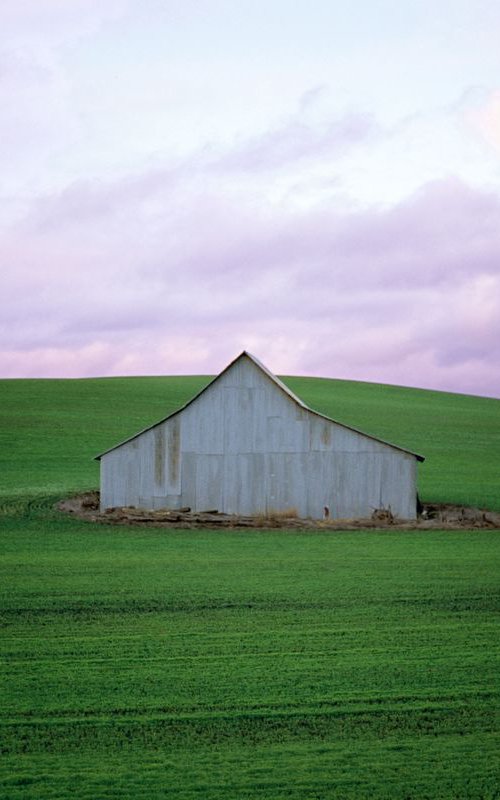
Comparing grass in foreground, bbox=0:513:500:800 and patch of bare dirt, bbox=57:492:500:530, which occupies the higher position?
patch of bare dirt, bbox=57:492:500:530

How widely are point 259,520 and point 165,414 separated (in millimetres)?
27935

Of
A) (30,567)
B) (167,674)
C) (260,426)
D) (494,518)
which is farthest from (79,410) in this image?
(167,674)

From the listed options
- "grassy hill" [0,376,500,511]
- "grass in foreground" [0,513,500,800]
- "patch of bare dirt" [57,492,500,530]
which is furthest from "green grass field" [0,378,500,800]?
"grassy hill" [0,376,500,511]

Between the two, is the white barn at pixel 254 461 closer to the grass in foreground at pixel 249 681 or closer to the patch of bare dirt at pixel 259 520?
the patch of bare dirt at pixel 259 520

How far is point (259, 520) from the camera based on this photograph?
94.1ft

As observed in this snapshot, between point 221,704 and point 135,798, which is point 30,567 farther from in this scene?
point 135,798

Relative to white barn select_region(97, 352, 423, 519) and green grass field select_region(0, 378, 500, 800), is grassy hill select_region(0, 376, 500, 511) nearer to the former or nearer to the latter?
white barn select_region(97, 352, 423, 519)

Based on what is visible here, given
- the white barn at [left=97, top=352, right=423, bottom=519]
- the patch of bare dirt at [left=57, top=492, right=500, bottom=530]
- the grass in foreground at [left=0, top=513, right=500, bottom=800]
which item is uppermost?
the white barn at [left=97, top=352, right=423, bottom=519]


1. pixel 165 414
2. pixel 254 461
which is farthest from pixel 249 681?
pixel 165 414

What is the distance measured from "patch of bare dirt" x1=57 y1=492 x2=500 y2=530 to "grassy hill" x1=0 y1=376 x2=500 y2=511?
3384 mm

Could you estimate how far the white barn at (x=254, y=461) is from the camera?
1176 inches

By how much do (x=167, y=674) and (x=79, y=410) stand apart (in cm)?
4647

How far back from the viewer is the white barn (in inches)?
1176

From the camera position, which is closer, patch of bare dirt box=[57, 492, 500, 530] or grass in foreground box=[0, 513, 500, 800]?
grass in foreground box=[0, 513, 500, 800]
